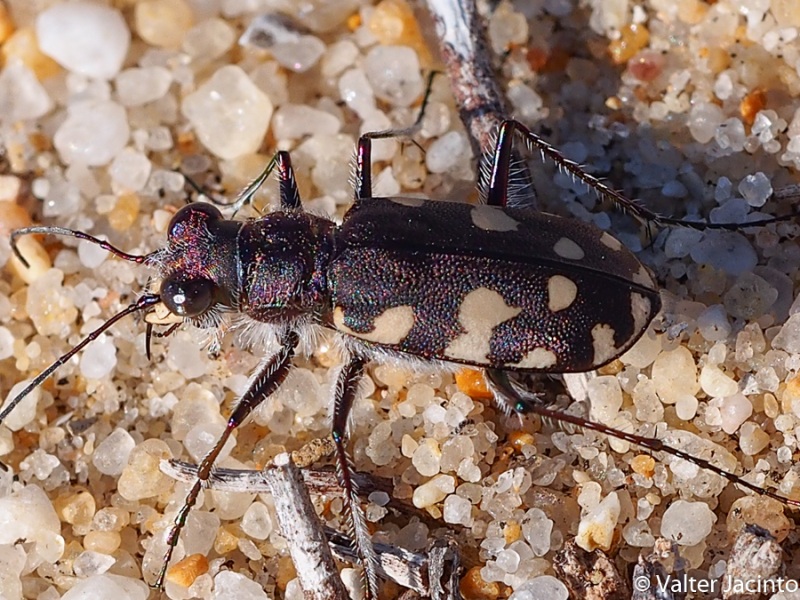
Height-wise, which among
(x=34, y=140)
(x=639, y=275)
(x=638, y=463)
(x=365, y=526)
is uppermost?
(x=34, y=140)

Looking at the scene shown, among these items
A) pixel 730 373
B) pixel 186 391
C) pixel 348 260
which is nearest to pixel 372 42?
pixel 348 260

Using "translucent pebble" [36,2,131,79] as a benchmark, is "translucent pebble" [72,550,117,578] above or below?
below

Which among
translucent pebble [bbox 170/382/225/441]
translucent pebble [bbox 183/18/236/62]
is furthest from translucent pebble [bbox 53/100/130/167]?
translucent pebble [bbox 170/382/225/441]

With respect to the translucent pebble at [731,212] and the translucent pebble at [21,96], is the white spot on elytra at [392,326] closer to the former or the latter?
the translucent pebble at [731,212]

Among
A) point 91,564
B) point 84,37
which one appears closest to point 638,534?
point 91,564

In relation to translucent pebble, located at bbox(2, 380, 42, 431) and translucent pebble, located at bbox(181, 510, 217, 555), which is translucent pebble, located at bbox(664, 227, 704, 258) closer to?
translucent pebble, located at bbox(181, 510, 217, 555)

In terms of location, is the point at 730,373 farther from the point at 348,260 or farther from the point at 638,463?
the point at 348,260

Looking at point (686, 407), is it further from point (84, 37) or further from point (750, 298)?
point (84, 37)
